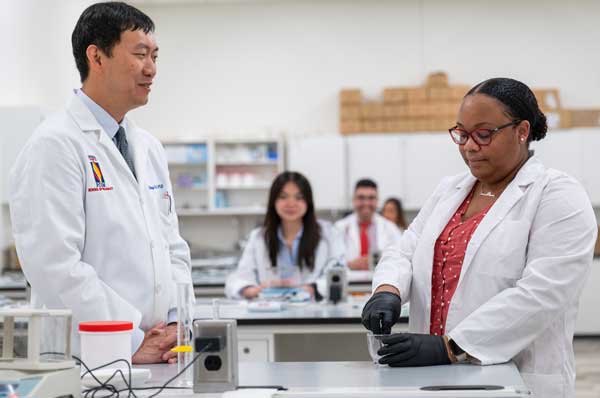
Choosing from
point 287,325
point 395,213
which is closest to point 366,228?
point 395,213

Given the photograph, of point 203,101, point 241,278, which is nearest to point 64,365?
point 241,278

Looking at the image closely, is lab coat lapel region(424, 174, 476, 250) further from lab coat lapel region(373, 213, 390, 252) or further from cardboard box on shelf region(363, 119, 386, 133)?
cardboard box on shelf region(363, 119, 386, 133)

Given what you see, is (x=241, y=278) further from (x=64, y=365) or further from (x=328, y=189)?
(x=328, y=189)

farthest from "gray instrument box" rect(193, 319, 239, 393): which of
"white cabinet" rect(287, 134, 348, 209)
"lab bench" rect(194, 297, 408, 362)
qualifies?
"white cabinet" rect(287, 134, 348, 209)

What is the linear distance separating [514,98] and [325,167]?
685cm

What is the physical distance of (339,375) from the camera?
218cm

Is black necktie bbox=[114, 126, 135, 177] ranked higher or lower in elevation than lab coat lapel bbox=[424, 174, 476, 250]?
higher

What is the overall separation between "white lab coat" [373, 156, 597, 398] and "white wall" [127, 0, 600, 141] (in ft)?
24.1

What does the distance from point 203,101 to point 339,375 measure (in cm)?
795

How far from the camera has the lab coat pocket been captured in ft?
7.67

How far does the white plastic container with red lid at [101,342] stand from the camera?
7.06 ft

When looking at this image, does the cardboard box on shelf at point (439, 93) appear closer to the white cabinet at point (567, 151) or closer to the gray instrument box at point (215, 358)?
the white cabinet at point (567, 151)

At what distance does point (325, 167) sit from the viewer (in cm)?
925

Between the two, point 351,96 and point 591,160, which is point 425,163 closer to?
point 351,96
